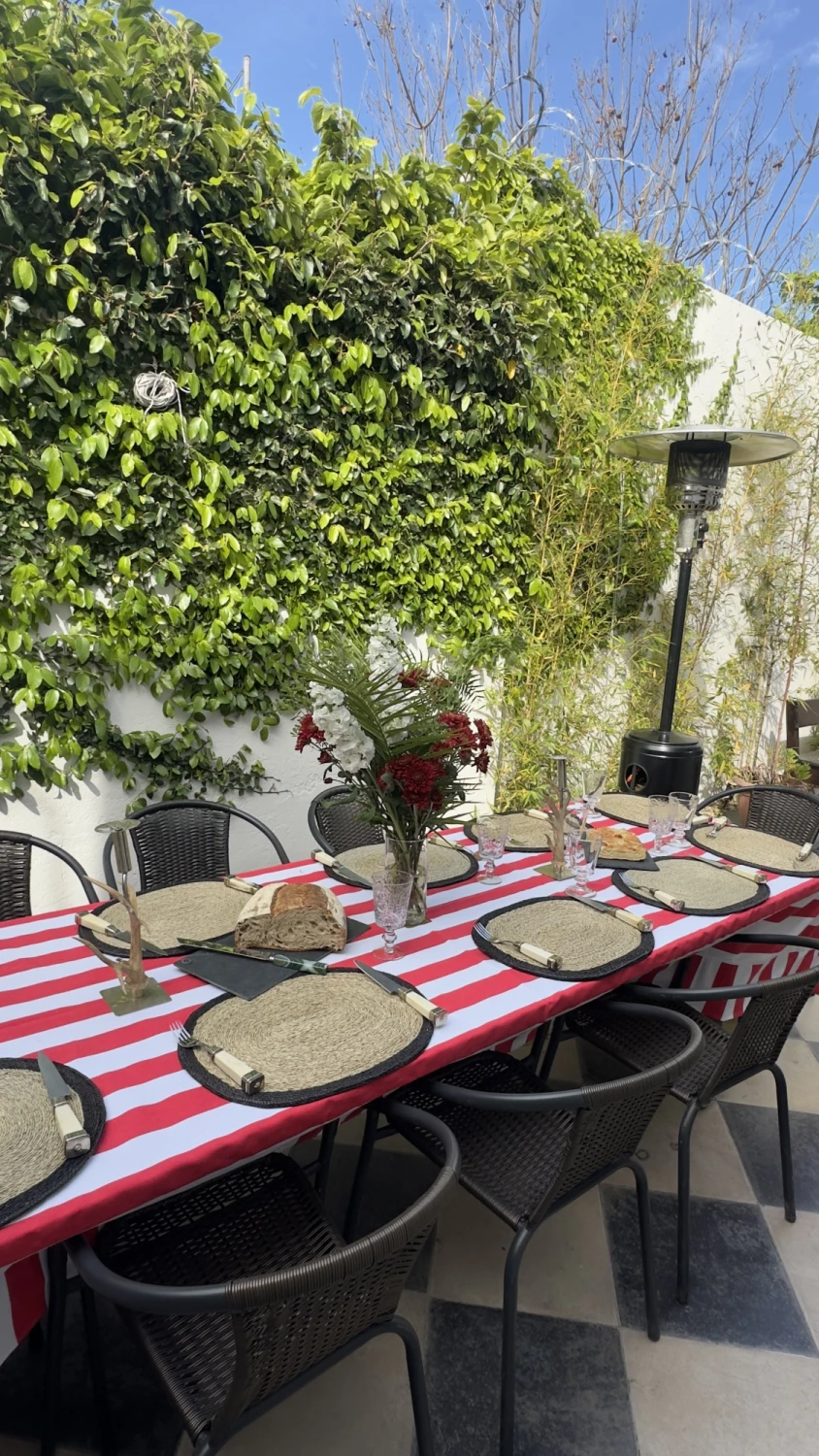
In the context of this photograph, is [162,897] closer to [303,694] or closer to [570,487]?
[303,694]

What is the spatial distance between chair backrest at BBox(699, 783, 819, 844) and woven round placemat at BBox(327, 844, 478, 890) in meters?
1.12

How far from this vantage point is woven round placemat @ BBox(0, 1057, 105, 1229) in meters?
0.94

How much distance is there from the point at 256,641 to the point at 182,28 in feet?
6.58

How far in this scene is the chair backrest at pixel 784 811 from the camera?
2.71 m

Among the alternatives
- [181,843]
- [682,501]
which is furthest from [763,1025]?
[682,501]

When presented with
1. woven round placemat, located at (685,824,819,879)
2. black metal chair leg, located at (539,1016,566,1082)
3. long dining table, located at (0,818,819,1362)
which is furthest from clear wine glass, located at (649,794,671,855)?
black metal chair leg, located at (539,1016,566,1082)

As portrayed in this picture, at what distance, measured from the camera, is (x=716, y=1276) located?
1.72 meters

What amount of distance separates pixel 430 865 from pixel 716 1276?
3.70 feet

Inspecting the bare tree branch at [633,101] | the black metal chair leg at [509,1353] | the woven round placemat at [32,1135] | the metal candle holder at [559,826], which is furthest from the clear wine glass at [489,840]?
the bare tree branch at [633,101]

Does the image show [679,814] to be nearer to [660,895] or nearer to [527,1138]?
[660,895]

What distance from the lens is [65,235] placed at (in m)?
2.50

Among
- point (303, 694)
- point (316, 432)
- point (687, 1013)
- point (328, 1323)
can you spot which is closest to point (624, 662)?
point (316, 432)

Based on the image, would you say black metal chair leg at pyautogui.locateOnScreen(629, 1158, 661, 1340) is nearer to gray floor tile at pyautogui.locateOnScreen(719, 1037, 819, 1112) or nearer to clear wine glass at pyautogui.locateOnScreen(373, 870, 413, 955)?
clear wine glass at pyautogui.locateOnScreen(373, 870, 413, 955)

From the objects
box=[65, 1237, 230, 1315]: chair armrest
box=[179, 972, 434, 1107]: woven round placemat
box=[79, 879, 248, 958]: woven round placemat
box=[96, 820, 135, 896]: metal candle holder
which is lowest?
box=[65, 1237, 230, 1315]: chair armrest
